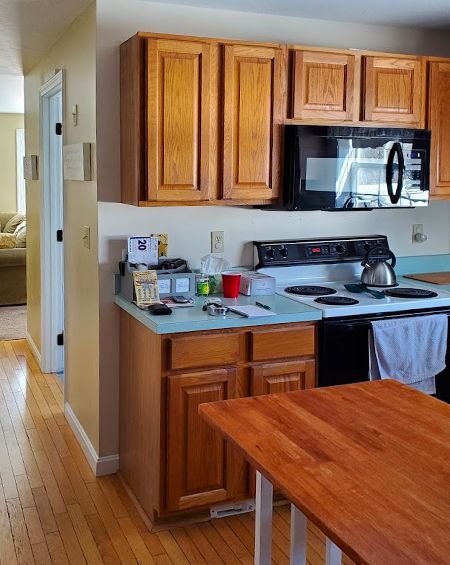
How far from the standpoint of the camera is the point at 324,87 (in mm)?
3383

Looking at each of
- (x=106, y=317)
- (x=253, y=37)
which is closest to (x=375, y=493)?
(x=106, y=317)

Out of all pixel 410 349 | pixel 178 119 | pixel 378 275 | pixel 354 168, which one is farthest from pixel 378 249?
pixel 178 119

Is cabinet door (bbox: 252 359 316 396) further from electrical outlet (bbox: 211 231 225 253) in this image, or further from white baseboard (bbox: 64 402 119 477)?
white baseboard (bbox: 64 402 119 477)

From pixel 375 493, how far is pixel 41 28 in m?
3.23

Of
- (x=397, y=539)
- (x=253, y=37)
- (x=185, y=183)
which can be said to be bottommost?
(x=397, y=539)

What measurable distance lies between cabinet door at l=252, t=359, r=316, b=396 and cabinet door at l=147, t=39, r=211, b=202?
2.71ft

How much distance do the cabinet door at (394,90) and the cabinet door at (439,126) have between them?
0.08 metres

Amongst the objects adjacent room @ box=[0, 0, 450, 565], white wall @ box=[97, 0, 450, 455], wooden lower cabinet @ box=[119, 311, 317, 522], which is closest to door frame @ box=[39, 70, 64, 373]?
adjacent room @ box=[0, 0, 450, 565]

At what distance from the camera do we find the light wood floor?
281 cm

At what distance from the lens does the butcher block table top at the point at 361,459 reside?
4.27 ft

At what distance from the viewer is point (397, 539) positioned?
1.28 m

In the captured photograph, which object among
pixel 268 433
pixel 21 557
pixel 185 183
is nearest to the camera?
pixel 268 433

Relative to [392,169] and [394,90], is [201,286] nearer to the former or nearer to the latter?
[392,169]

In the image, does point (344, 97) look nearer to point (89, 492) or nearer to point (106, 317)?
point (106, 317)
